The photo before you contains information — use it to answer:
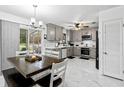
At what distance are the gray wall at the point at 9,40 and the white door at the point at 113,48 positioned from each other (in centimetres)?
322

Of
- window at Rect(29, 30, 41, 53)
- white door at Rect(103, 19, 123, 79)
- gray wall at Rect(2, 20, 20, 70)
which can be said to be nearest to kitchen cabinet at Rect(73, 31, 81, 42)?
window at Rect(29, 30, 41, 53)

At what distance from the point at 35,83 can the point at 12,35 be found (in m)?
2.59

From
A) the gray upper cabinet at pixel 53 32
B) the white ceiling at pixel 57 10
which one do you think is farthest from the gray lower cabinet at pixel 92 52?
the white ceiling at pixel 57 10

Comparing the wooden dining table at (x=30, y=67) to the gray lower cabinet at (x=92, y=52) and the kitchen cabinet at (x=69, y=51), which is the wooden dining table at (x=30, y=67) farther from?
the gray lower cabinet at (x=92, y=52)

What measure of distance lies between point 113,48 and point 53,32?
3222mm

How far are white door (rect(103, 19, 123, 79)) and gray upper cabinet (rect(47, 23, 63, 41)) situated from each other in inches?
110

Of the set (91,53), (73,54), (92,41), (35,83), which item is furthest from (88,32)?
(35,83)

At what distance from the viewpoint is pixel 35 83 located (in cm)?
154

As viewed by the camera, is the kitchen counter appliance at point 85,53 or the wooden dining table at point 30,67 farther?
the kitchen counter appliance at point 85,53

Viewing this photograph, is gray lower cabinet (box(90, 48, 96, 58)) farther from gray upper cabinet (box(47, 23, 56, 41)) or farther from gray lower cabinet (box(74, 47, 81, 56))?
gray upper cabinet (box(47, 23, 56, 41))

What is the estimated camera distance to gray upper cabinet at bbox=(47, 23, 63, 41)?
492 centimetres

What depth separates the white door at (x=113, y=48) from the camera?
274 cm

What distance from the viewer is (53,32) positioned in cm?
520

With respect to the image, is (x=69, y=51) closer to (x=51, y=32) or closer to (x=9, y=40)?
(x=51, y=32)
